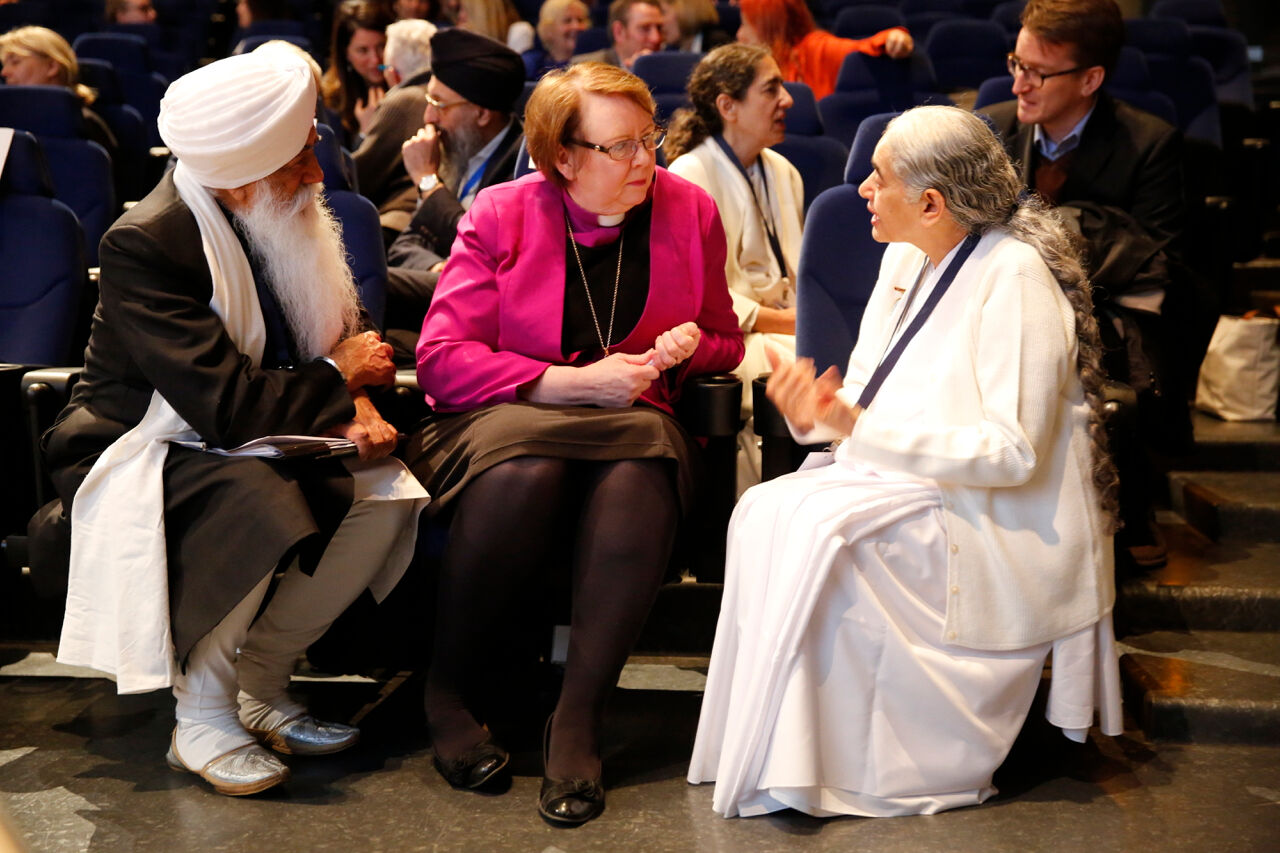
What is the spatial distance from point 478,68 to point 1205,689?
240cm

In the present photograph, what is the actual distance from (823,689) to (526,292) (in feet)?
3.09

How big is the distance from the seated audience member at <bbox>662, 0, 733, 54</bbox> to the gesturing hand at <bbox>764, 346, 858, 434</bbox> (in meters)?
3.99

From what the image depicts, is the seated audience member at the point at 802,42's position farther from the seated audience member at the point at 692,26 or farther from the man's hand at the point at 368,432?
the man's hand at the point at 368,432

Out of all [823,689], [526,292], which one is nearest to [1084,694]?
[823,689]

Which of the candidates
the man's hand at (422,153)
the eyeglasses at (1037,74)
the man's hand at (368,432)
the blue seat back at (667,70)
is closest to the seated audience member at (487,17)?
the blue seat back at (667,70)

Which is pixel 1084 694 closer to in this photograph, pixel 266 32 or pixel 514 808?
pixel 514 808

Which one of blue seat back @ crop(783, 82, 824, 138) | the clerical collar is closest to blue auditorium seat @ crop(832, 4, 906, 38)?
blue seat back @ crop(783, 82, 824, 138)

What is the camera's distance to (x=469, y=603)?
Result: 2215 millimetres

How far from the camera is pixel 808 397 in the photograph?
2.05 meters

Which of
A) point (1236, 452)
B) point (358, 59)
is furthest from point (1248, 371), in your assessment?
point (358, 59)

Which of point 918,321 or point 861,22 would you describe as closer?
point 918,321

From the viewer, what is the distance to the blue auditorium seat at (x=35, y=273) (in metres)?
2.84

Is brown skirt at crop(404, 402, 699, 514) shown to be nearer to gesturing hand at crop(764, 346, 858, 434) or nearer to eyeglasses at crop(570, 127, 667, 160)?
gesturing hand at crop(764, 346, 858, 434)

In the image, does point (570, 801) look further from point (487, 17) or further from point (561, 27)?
point (561, 27)
